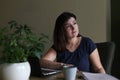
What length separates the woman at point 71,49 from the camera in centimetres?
242

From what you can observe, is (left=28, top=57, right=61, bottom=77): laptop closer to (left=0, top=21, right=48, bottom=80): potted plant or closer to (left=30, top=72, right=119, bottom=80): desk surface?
(left=30, top=72, right=119, bottom=80): desk surface

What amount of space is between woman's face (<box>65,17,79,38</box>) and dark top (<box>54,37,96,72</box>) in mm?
141

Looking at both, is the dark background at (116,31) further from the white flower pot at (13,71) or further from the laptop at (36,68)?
the white flower pot at (13,71)

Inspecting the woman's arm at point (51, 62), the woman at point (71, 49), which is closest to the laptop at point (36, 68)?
the woman's arm at point (51, 62)

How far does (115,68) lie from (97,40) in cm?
43

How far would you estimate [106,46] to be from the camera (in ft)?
8.21

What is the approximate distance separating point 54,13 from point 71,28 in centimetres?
126

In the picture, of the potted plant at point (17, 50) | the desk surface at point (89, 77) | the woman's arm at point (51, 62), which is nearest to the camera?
the potted plant at point (17, 50)

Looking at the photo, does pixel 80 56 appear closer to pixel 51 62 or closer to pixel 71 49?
pixel 71 49

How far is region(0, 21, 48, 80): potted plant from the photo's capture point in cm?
160

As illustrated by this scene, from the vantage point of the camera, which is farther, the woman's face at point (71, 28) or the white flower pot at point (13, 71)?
the woman's face at point (71, 28)

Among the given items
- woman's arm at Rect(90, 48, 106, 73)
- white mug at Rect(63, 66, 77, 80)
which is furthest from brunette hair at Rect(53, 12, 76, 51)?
white mug at Rect(63, 66, 77, 80)

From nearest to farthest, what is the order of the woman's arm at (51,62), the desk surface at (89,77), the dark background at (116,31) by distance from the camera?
the desk surface at (89,77) → the woman's arm at (51,62) → the dark background at (116,31)

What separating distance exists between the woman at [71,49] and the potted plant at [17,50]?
693 millimetres
